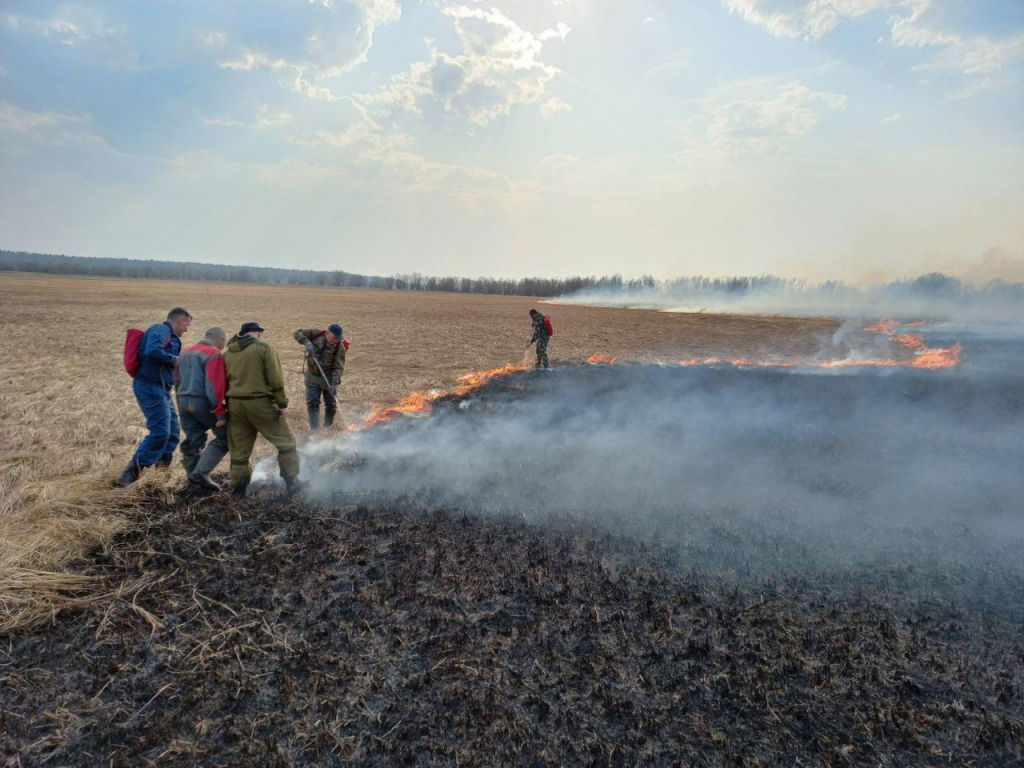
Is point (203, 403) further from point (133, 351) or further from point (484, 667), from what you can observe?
point (484, 667)

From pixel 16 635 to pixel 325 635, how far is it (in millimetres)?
2511

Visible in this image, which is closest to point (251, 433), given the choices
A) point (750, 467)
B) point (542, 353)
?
point (750, 467)

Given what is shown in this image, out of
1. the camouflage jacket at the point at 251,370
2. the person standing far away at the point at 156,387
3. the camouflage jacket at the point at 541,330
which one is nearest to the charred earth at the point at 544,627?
the person standing far away at the point at 156,387

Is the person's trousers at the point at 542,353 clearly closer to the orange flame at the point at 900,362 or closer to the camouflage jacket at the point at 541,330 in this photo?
the camouflage jacket at the point at 541,330

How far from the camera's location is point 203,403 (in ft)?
20.7

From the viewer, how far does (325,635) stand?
4.28 meters

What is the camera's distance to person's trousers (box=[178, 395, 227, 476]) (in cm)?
629

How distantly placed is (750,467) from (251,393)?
297 inches

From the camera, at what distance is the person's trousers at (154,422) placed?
22.3 feet

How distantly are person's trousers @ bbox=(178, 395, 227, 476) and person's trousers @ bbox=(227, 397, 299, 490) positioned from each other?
21cm

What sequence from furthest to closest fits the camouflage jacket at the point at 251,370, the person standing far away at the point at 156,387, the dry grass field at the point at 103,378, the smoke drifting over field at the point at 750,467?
the person standing far away at the point at 156,387 < the camouflage jacket at the point at 251,370 < the smoke drifting over field at the point at 750,467 < the dry grass field at the point at 103,378

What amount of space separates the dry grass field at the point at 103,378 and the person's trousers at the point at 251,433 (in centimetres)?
113

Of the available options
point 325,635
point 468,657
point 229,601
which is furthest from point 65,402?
point 468,657

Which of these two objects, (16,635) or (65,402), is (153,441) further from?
(65,402)
